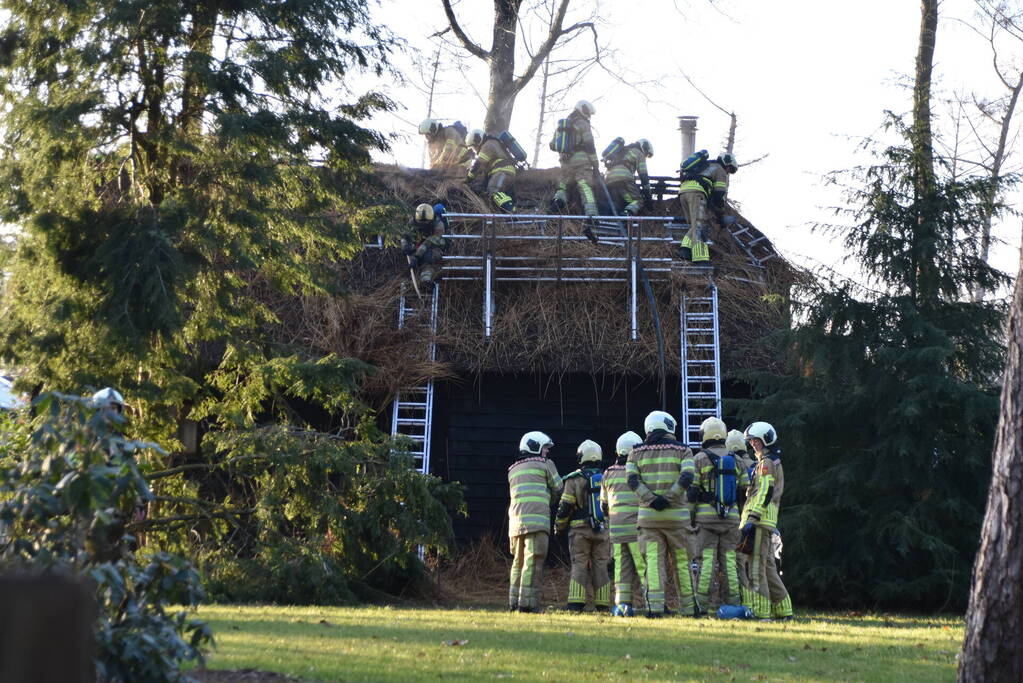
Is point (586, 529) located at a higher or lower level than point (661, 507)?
lower

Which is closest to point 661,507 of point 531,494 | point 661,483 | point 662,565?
point 661,483

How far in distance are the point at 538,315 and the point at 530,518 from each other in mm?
6058

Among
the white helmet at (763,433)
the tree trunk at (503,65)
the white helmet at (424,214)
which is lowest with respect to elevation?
the white helmet at (763,433)

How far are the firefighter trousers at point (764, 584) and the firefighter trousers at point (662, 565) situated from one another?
675 mm

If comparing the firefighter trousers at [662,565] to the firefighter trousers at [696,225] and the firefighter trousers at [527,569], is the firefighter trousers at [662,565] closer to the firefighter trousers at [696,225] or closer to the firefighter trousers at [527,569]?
the firefighter trousers at [527,569]

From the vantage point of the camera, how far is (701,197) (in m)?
18.8

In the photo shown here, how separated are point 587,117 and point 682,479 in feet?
36.3

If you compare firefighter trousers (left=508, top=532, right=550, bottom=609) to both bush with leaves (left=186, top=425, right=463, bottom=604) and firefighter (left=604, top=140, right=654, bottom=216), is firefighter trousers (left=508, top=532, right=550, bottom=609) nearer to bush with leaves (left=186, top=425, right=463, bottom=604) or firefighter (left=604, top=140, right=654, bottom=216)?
bush with leaves (left=186, top=425, right=463, bottom=604)

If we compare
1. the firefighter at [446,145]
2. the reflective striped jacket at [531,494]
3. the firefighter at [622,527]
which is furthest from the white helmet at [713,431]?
the firefighter at [446,145]

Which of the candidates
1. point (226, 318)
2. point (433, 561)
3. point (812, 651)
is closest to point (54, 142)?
point (226, 318)

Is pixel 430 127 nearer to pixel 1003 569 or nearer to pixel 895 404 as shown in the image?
pixel 895 404

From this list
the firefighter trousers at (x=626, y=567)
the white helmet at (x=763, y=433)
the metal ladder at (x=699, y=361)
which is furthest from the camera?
the metal ladder at (x=699, y=361)

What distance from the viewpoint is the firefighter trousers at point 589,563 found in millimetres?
13125

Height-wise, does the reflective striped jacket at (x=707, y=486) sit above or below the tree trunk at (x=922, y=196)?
below
